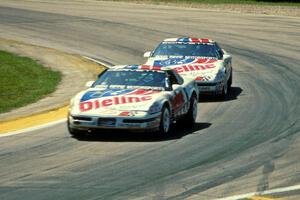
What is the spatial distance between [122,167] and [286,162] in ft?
8.93

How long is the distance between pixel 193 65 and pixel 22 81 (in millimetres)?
4877

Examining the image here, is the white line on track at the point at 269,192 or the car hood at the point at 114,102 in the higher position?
the white line on track at the point at 269,192

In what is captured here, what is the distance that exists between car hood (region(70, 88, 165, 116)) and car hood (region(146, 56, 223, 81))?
5765mm

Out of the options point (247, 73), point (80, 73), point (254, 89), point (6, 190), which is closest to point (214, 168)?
Result: point (6, 190)

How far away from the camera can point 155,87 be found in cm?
1870

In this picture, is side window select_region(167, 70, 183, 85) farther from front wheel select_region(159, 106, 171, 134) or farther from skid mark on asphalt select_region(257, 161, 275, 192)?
skid mark on asphalt select_region(257, 161, 275, 192)

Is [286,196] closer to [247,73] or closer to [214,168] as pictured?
[214,168]

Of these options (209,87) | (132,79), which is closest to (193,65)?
(209,87)

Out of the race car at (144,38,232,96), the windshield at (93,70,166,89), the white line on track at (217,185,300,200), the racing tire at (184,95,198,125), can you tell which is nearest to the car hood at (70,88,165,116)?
the windshield at (93,70,166,89)

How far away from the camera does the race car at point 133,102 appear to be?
17.3m

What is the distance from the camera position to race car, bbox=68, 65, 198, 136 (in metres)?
17.3

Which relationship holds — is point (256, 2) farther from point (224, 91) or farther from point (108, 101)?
point (108, 101)

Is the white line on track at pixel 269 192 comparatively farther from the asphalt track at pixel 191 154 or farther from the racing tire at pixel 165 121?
the racing tire at pixel 165 121

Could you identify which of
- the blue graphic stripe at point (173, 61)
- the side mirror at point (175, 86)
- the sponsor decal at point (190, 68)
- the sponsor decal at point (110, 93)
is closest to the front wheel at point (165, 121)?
the sponsor decal at point (110, 93)
